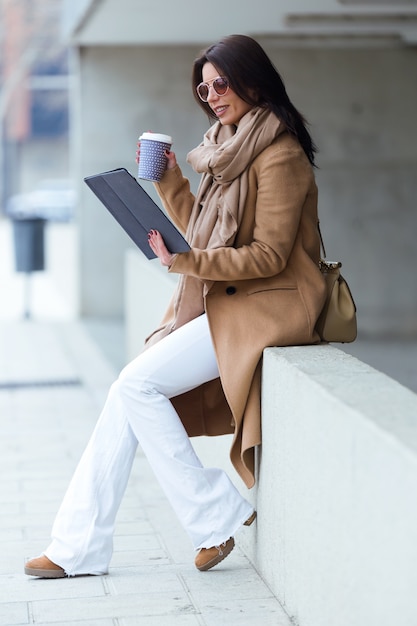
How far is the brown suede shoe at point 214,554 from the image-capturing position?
4.11 m

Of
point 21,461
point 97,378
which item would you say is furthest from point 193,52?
point 21,461

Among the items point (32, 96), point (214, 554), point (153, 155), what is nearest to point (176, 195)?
point (153, 155)

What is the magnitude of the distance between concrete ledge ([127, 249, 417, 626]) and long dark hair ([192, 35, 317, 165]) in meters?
0.79

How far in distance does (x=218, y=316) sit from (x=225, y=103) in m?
0.74

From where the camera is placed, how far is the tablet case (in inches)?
148

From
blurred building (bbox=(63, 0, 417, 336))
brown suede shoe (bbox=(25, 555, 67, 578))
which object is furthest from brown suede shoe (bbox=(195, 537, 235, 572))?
blurred building (bbox=(63, 0, 417, 336))

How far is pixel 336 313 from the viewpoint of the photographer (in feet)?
12.8

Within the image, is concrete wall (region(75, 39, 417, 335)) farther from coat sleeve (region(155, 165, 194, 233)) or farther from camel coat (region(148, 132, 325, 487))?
camel coat (region(148, 132, 325, 487))

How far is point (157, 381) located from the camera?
13.1 ft

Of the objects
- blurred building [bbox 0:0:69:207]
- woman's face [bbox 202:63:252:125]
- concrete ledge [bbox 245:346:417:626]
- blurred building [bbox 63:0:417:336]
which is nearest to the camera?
concrete ledge [bbox 245:346:417:626]

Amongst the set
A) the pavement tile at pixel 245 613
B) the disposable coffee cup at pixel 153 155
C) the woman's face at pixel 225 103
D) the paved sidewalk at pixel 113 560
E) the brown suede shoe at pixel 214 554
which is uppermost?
the woman's face at pixel 225 103

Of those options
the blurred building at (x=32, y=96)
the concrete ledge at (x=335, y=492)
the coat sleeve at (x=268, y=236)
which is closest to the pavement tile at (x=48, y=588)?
the concrete ledge at (x=335, y=492)

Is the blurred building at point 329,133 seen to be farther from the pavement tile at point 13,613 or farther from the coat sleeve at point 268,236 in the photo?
the pavement tile at point 13,613

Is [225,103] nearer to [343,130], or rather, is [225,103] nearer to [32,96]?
[343,130]
